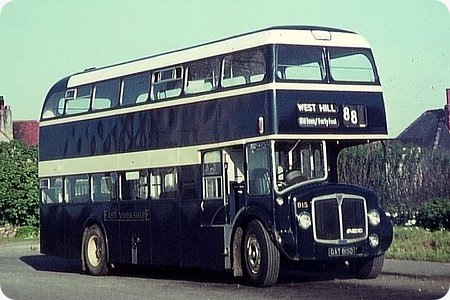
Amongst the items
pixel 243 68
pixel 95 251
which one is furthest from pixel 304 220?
pixel 95 251

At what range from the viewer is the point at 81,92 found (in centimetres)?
1875

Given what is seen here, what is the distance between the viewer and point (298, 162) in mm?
14312

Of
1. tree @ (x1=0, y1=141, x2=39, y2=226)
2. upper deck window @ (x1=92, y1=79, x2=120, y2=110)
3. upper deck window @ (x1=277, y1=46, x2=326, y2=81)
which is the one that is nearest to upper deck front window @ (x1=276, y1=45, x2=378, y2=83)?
upper deck window @ (x1=277, y1=46, x2=326, y2=81)

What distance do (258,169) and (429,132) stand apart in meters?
3.09

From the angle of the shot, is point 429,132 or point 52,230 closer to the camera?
point 429,132

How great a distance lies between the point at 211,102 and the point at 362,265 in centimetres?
312

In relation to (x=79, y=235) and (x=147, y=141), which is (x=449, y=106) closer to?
(x=147, y=141)

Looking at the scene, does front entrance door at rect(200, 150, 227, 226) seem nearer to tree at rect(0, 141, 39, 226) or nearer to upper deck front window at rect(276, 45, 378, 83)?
upper deck front window at rect(276, 45, 378, 83)

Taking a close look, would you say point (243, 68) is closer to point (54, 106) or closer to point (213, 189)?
point (213, 189)

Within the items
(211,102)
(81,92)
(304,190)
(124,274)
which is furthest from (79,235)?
(304,190)

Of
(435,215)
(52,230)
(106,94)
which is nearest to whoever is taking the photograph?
(435,215)

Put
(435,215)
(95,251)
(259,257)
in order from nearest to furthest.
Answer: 1. (259,257)
2. (435,215)
3. (95,251)

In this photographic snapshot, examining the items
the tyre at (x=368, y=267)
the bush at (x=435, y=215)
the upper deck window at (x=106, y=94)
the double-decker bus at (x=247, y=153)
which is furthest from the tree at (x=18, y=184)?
the tyre at (x=368, y=267)

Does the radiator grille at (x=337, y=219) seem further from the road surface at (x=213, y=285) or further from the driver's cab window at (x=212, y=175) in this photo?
the driver's cab window at (x=212, y=175)
